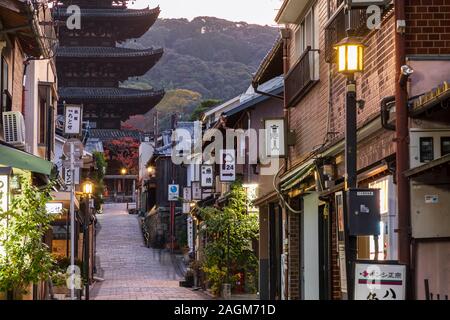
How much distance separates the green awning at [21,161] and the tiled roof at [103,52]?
65.9 metres

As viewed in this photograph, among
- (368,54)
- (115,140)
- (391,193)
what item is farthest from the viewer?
(115,140)

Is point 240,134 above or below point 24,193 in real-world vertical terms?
above

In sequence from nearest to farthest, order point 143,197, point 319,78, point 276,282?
1. point 319,78
2. point 276,282
3. point 143,197

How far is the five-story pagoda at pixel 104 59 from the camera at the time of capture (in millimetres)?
83812

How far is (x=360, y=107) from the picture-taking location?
15195 mm

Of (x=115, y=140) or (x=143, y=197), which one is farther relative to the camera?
(x=115, y=140)

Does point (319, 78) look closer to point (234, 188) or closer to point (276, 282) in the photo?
point (276, 282)

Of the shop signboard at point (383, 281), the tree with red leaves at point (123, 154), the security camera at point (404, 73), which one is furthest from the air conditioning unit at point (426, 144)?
the tree with red leaves at point (123, 154)

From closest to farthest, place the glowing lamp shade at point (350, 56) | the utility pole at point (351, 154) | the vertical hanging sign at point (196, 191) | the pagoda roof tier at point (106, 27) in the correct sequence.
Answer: the utility pole at point (351, 154), the glowing lamp shade at point (350, 56), the vertical hanging sign at point (196, 191), the pagoda roof tier at point (106, 27)

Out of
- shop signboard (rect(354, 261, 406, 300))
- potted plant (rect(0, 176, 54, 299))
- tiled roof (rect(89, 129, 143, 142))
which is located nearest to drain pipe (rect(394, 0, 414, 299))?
shop signboard (rect(354, 261, 406, 300))

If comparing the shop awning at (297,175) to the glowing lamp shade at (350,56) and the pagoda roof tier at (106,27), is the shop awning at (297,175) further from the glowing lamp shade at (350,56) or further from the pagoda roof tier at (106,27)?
the pagoda roof tier at (106,27)

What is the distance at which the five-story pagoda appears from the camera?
83812 mm

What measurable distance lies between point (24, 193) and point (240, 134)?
73.6 feet
